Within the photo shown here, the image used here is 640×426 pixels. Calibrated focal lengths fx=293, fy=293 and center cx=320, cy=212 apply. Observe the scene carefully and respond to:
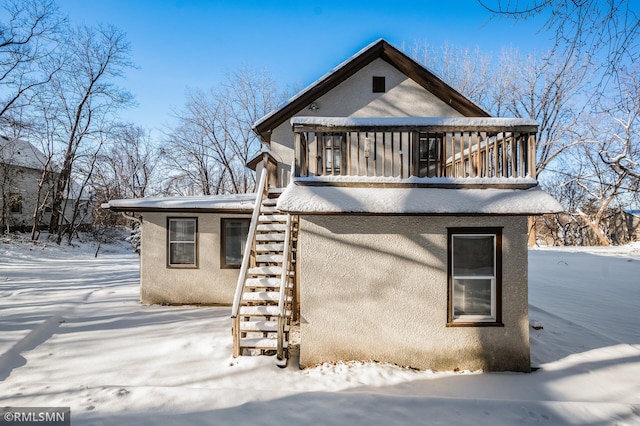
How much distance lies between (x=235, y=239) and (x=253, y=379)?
4.69 m

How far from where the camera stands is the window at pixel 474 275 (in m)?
4.66

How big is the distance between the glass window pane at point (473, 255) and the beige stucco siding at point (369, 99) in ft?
16.1

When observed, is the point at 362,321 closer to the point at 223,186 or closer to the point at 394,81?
the point at 394,81

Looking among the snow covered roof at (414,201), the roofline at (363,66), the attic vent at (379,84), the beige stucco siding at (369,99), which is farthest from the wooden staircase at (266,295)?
the attic vent at (379,84)

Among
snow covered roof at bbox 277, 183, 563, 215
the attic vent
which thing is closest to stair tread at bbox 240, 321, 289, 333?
snow covered roof at bbox 277, 183, 563, 215

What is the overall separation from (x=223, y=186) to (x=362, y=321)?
84.3 feet

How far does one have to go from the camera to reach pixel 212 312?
292 inches

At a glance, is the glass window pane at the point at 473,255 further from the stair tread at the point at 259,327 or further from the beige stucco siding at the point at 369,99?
the beige stucco siding at the point at 369,99

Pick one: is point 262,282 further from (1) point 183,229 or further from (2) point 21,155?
(2) point 21,155

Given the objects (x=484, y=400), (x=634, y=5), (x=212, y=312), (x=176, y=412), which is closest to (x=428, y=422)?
(x=484, y=400)

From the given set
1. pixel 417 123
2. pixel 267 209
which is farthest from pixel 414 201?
pixel 267 209

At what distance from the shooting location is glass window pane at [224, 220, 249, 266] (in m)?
8.25

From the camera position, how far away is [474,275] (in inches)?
186

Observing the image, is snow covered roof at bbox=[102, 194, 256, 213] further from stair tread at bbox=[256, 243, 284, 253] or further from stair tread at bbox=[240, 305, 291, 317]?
stair tread at bbox=[240, 305, 291, 317]
